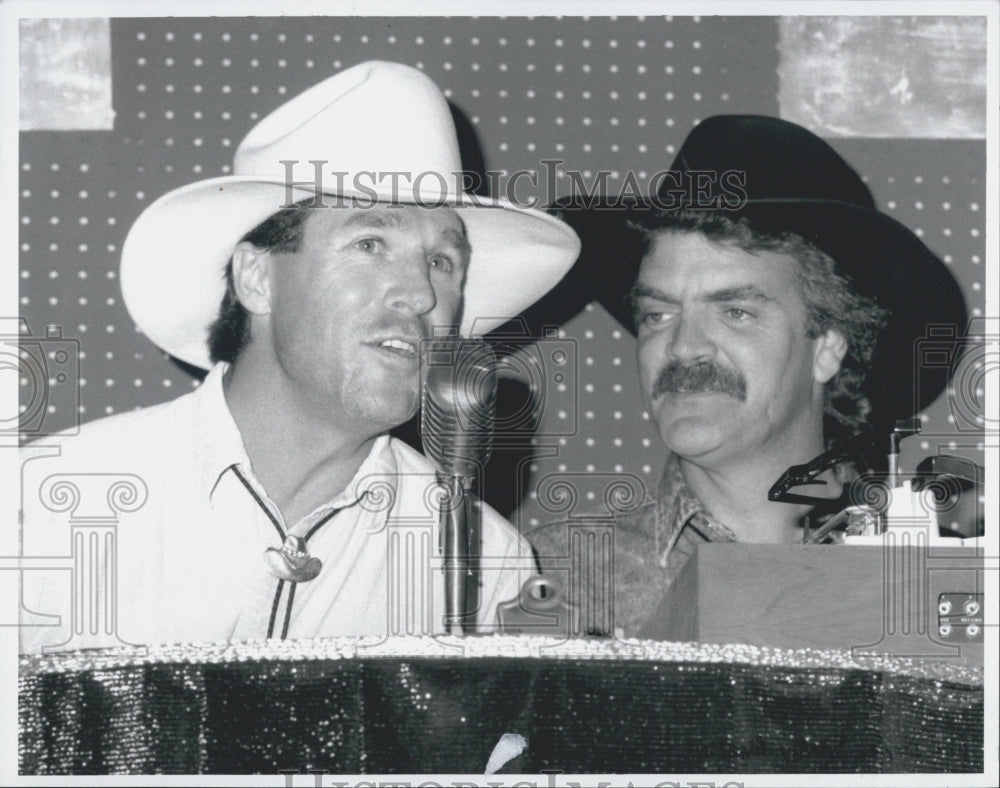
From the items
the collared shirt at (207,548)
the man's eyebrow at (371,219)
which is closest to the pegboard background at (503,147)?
the collared shirt at (207,548)

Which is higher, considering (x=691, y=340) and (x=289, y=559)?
(x=691, y=340)

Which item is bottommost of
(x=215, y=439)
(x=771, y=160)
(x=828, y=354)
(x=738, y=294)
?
(x=215, y=439)

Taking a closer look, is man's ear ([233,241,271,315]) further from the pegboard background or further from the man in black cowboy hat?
the man in black cowboy hat

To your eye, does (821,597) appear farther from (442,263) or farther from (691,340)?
(442,263)

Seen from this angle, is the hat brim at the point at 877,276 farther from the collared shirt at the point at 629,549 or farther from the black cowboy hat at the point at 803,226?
the collared shirt at the point at 629,549

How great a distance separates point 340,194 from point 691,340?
59 centimetres

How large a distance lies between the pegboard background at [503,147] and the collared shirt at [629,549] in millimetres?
36

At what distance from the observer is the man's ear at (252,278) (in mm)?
2289

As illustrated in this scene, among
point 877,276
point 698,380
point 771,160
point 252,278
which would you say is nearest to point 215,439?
point 252,278

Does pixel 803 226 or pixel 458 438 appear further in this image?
pixel 803 226

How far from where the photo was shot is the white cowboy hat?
7.31ft

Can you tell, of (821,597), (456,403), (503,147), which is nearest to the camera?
(821,597)

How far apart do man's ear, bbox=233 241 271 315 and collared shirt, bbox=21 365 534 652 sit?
178mm

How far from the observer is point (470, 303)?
7.52ft
